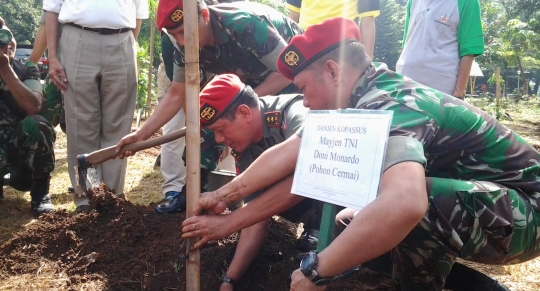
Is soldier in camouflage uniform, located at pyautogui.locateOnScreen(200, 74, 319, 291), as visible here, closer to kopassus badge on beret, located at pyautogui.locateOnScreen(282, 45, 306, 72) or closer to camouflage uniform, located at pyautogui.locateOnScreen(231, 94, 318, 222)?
camouflage uniform, located at pyautogui.locateOnScreen(231, 94, 318, 222)

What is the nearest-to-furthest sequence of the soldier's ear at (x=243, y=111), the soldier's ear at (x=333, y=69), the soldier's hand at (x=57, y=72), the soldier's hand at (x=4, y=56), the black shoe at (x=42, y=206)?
the soldier's ear at (x=333, y=69) < the soldier's ear at (x=243, y=111) < the soldier's hand at (x=4, y=56) < the soldier's hand at (x=57, y=72) < the black shoe at (x=42, y=206)

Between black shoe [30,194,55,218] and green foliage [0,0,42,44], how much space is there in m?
29.9

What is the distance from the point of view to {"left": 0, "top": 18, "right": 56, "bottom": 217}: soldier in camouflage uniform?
11.8 feet

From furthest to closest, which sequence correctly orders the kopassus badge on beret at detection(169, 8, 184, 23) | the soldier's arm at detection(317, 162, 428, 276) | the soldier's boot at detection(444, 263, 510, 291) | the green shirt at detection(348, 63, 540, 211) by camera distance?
the kopassus badge on beret at detection(169, 8, 184, 23) < the soldier's boot at detection(444, 263, 510, 291) < the green shirt at detection(348, 63, 540, 211) < the soldier's arm at detection(317, 162, 428, 276)

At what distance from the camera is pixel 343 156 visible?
1579 mm

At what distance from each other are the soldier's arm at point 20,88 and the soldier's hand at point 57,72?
0.22 m

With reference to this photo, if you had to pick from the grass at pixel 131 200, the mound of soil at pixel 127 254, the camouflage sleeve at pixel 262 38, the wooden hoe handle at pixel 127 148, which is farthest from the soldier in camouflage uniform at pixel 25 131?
the camouflage sleeve at pixel 262 38

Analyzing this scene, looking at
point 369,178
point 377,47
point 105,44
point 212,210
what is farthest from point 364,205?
point 377,47

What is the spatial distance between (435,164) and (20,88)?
10.2 ft

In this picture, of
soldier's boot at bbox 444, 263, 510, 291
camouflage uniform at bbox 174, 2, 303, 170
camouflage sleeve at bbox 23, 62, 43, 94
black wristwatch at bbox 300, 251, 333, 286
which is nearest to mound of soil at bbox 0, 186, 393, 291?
soldier's boot at bbox 444, 263, 510, 291

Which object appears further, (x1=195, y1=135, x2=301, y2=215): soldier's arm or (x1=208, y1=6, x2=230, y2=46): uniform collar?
(x1=208, y1=6, x2=230, y2=46): uniform collar

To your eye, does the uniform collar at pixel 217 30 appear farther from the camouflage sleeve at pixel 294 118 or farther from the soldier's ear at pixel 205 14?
the camouflage sleeve at pixel 294 118

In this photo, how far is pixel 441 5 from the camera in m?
3.00

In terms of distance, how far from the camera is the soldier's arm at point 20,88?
138 inches
